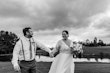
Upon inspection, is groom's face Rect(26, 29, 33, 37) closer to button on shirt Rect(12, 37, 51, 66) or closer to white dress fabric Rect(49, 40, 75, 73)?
button on shirt Rect(12, 37, 51, 66)

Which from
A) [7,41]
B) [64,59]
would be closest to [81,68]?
[64,59]

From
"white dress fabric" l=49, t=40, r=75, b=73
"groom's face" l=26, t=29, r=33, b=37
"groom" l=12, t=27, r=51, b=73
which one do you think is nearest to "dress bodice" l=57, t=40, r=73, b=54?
"white dress fabric" l=49, t=40, r=75, b=73

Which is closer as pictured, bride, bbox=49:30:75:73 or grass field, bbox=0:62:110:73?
bride, bbox=49:30:75:73

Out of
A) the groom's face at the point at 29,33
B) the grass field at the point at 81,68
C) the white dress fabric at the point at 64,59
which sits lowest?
the grass field at the point at 81,68

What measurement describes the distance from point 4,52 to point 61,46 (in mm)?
121087

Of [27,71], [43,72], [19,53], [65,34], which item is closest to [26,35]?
[19,53]

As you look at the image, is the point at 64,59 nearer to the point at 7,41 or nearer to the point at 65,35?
the point at 65,35

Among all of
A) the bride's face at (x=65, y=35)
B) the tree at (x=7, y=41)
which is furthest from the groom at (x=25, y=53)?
the tree at (x=7, y=41)

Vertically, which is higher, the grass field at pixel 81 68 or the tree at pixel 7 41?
the tree at pixel 7 41

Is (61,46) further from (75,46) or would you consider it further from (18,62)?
(18,62)

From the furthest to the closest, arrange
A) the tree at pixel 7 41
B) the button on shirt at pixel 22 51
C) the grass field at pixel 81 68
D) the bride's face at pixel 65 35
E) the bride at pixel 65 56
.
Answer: the tree at pixel 7 41 < the grass field at pixel 81 68 < the bride at pixel 65 56 < the bride's face at pixel 65 35 < the button on shirt at pixel 22 51

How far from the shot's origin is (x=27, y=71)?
7.00m

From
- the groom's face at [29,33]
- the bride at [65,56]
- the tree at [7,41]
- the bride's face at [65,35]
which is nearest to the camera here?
the groom's face at [29,33]

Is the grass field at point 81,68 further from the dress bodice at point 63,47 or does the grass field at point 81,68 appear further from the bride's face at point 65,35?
the bride's face at point 65,35
